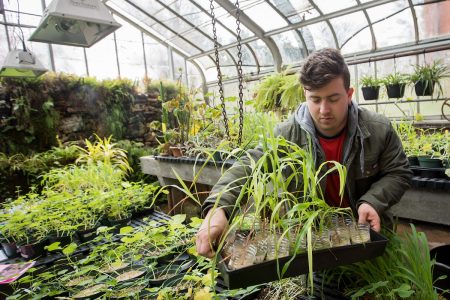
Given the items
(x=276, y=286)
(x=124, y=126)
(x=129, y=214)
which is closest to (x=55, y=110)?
(x=124, y=126)

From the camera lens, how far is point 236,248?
842mm

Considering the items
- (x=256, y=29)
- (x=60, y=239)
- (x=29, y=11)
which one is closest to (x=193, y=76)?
(x=256, y=29)

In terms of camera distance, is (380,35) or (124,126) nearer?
(380,35)

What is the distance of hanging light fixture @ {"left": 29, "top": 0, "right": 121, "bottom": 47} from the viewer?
1.64m

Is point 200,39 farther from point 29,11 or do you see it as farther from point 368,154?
point 368,154

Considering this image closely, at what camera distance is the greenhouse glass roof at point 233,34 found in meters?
5.21

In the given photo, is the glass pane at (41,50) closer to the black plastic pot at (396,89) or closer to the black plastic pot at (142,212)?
the black plastic pot at (142,212)

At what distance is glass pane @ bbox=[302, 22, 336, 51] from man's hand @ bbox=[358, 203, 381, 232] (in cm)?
578

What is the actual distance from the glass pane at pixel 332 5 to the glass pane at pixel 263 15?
0.88 metres

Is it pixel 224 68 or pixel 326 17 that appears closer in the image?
pixel 326 17

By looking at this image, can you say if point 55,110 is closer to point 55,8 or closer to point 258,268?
point 55,8

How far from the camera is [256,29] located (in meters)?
6.84

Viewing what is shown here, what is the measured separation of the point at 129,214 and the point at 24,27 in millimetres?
6192

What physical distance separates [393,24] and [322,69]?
5.24 metres
